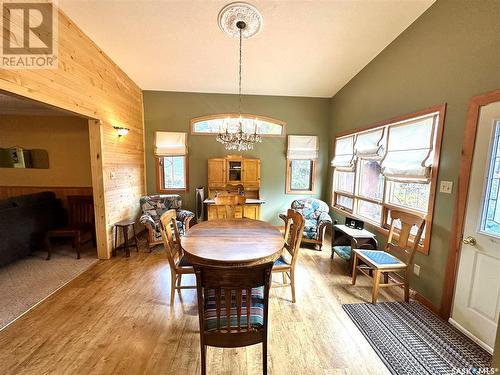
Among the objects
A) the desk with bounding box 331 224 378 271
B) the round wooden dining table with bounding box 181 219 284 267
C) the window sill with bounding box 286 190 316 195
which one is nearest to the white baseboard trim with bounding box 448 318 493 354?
the desk with bounding box 331 224 378 271

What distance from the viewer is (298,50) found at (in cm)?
301

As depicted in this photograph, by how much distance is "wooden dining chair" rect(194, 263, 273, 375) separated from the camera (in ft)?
3.67

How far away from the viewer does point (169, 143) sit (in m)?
4.58

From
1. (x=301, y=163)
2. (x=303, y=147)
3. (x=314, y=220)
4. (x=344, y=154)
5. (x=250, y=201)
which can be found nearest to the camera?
(x=314, y=220)

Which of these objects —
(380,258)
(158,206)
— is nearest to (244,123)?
(158,206)

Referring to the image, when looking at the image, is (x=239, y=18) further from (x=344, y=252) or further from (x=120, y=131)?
(x=344, y=252)

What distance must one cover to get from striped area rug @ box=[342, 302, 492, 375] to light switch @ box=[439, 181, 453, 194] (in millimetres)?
1291

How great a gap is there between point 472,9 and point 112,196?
489cm

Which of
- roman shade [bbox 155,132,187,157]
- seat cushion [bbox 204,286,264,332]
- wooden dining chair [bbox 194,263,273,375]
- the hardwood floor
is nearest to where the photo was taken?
wooden dining chair [bbox 194,263,273,375]

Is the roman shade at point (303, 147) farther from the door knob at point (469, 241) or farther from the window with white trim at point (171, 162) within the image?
the door knob at point (469, 241)

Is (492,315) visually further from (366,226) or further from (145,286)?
(145,286)

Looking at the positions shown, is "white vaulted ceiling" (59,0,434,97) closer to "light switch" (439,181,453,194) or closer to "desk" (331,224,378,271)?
"light switch" (439,181,453,194)

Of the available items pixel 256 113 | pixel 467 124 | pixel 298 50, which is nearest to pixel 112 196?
pixel 256 113

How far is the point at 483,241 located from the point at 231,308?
7.13 ft
